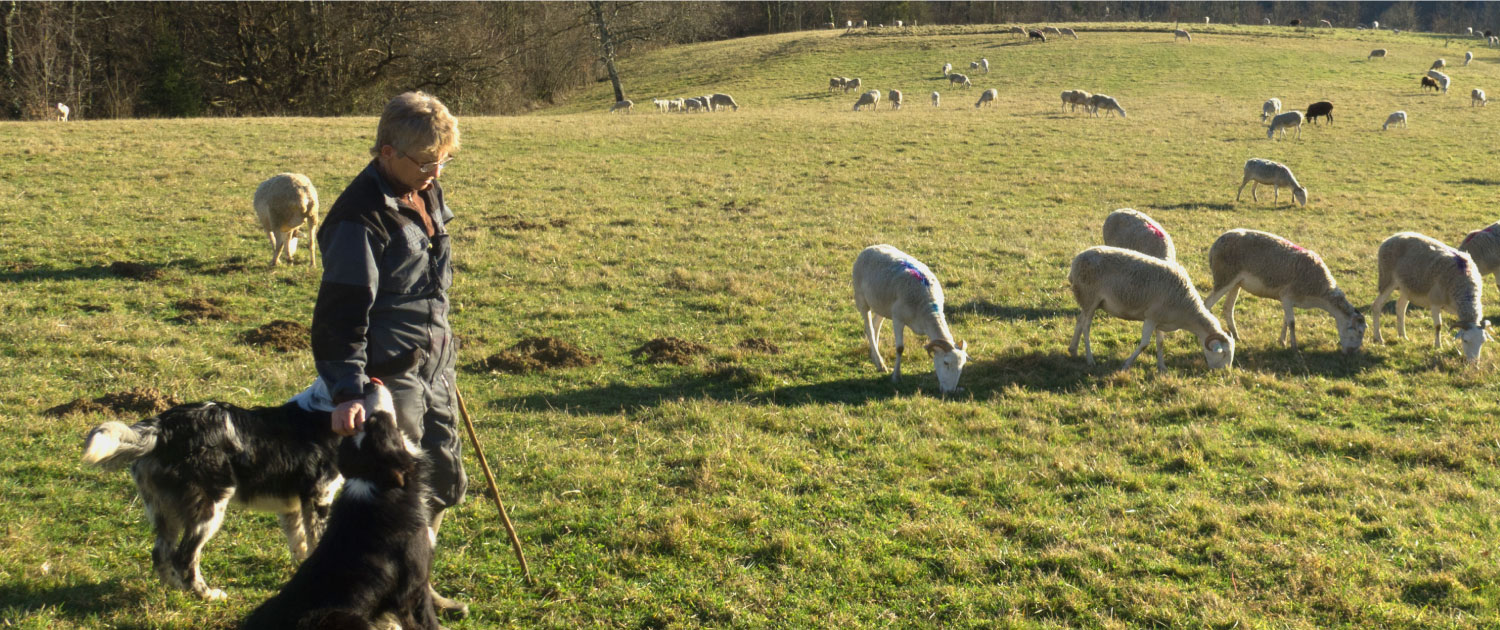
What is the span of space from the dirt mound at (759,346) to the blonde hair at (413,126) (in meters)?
6.23

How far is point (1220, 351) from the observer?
9.19m

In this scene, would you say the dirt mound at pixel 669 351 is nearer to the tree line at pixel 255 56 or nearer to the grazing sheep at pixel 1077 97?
the tree line at pixel 255 56

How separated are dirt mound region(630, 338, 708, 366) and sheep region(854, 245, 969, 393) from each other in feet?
5.71

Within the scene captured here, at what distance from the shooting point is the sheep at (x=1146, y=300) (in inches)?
368

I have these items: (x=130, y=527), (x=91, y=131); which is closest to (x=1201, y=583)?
(x=130, y=527)

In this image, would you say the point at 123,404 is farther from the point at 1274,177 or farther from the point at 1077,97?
the point at 1077,97

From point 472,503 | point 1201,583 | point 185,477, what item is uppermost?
point 185,477

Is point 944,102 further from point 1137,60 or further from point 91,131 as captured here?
point 91,131

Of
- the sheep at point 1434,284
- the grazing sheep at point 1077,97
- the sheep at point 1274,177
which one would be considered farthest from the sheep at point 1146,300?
the grazing sheep at point 1077,97

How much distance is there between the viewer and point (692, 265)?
42.9 feet

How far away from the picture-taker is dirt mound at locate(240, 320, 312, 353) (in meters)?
8.93

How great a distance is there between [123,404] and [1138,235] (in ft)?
35.8

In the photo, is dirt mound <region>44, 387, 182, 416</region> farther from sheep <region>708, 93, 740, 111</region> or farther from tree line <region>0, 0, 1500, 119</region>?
sheep <region>708, 93, 740, 111</region>

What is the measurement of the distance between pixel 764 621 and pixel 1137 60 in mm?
52495
